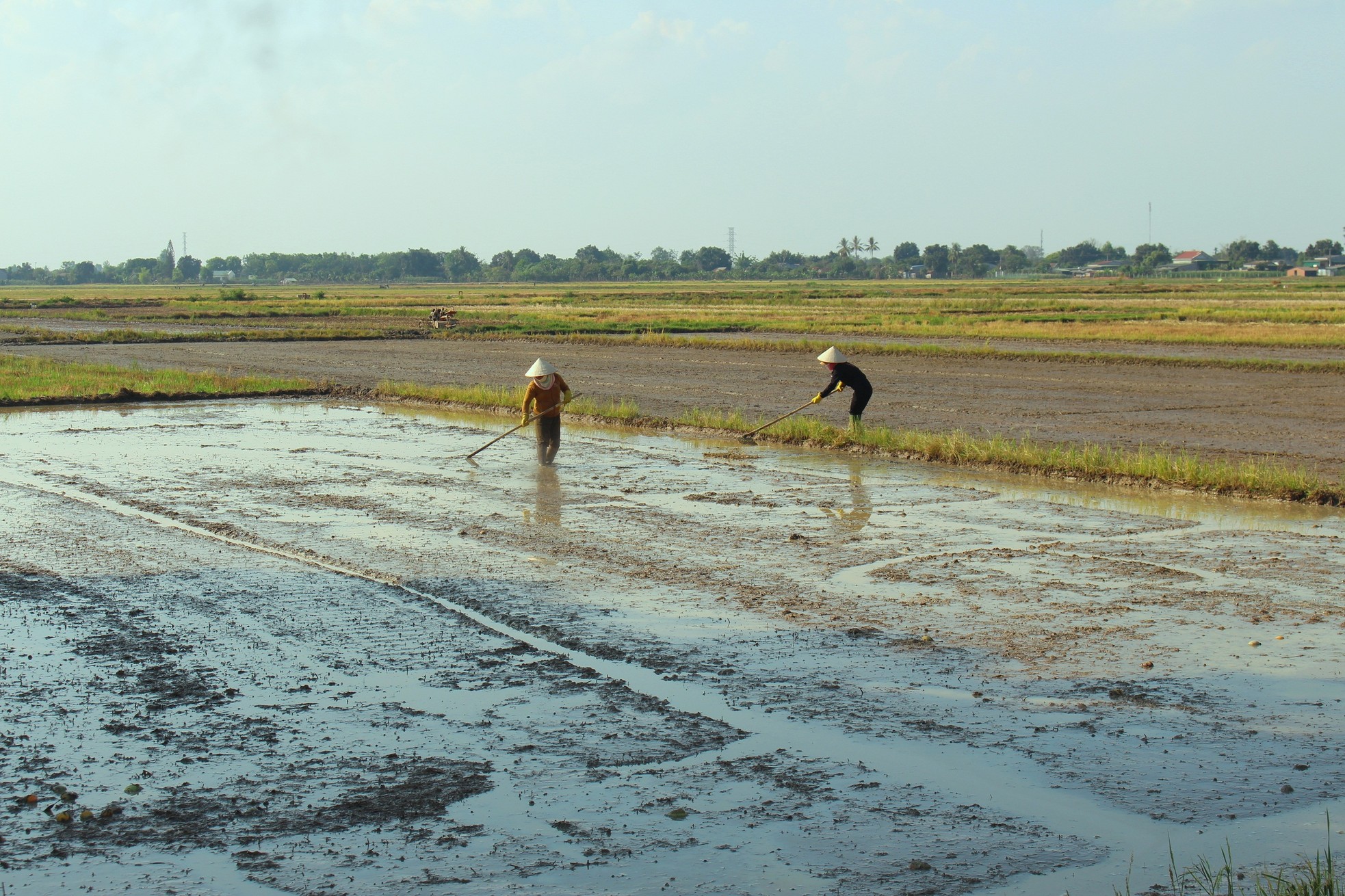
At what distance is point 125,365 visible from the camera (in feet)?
105

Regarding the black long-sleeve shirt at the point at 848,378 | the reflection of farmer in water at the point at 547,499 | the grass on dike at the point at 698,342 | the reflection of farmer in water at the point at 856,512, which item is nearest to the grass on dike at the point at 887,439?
the black long-sleeve shirt at the point at 848,378

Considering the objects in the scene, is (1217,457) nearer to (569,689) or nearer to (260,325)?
(569,689)

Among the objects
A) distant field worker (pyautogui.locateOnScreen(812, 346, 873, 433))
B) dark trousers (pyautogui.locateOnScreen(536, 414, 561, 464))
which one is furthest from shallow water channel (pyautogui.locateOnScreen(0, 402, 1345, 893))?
distant field worker (pyautogui.locateOnScreen(812, 346, 873, 433))

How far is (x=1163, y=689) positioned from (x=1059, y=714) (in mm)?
690

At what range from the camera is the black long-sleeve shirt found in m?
15.5

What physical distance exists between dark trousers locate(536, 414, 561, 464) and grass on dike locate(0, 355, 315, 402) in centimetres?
1191

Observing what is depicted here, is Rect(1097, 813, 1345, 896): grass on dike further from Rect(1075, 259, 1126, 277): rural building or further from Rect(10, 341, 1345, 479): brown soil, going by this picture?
Rect(1075, 259, 1126, 277): rural building

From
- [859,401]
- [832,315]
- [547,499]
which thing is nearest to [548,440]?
[547,499]

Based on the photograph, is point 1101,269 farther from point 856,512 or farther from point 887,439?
point 856,512

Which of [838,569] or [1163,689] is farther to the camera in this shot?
[838,569]

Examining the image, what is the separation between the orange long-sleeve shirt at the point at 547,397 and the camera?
14.1 m

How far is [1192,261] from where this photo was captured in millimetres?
175875

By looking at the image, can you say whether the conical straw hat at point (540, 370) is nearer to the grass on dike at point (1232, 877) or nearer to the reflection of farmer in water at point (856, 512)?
the reflection of farmer in water at point (856, 512)

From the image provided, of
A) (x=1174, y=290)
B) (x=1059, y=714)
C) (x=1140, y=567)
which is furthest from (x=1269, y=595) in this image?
(x=1174, y=290)
